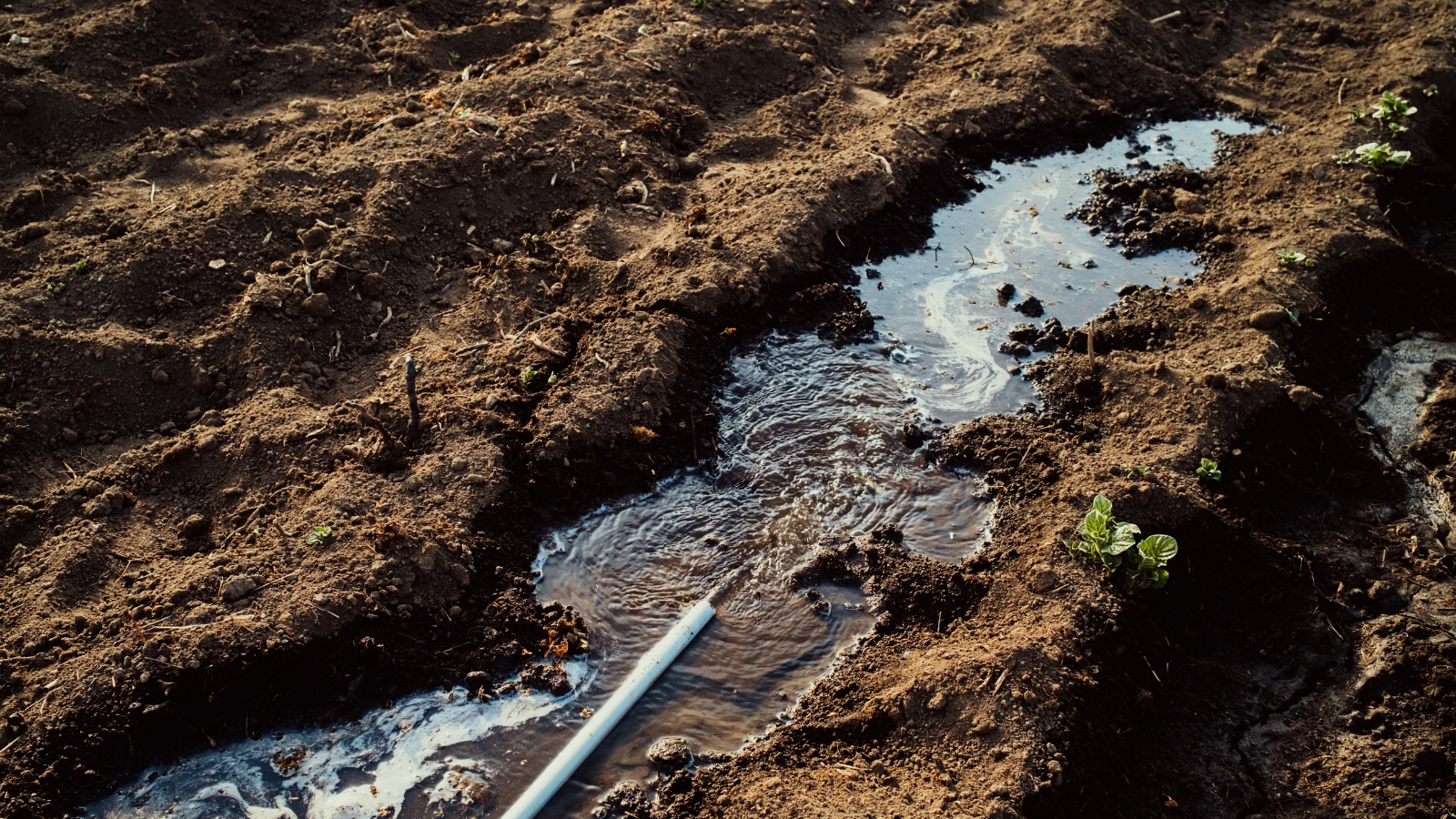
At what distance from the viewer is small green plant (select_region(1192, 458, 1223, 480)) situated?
14.9 ft

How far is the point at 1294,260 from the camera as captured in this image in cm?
569

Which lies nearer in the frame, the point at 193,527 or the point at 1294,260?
the point at 193,527

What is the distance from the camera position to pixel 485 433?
4.71m

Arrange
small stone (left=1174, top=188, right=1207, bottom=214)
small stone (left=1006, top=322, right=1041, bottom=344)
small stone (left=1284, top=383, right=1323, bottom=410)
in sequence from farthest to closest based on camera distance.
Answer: small stone (left=1174, top=188, right=1207, bottom=214) < small stone (left=1006, top=322, right=1041, bottom=344) < small stone (left=1284, top=383, right=1323, bottom=410)

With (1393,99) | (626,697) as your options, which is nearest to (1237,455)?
(626,697)

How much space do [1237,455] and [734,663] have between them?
2831 millimetres

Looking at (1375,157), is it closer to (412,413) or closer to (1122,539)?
(1122,539)

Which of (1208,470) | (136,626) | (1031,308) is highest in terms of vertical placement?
(136,626)

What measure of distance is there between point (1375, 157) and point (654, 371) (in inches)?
210

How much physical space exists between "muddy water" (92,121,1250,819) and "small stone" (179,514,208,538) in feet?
3.54

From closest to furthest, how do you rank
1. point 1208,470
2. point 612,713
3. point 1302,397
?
point 612,713, point 1208,470, point 1302,397

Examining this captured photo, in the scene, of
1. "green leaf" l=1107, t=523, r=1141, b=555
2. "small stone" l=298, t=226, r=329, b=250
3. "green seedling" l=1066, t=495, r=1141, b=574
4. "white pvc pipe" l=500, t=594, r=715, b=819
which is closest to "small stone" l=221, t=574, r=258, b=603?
"white pvc pipe" l=500, t=594, r=715, b=819

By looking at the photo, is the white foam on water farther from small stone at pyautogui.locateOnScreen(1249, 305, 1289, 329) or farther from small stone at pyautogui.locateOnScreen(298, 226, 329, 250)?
small stone at pyautogui.locateOnScreen(1249, 305, 1289, 329)

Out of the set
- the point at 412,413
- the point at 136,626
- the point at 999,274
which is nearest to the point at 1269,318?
the point at 999,274
